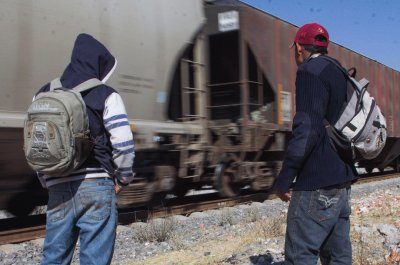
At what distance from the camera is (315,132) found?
274 centimetres

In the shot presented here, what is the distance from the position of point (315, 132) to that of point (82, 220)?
1.41 meters

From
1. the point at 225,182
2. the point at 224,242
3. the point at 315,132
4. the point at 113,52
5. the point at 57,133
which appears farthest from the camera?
the point at 225,182

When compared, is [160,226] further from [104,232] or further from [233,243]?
[104,232]

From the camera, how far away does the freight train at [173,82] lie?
6.23 m

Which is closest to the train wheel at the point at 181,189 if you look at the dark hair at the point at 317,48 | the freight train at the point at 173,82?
the freight train at the point at 173,82

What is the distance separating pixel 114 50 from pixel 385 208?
4.99 m

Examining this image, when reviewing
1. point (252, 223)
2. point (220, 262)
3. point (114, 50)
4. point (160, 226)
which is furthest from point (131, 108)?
point (220, 262)

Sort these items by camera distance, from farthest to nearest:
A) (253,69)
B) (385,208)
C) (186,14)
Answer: (253,69), (186,14), (385,208)

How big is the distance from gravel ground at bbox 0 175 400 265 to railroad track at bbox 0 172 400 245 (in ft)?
0.84

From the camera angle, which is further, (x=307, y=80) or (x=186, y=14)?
(x=186, y=14)

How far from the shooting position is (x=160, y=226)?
21.8 ft

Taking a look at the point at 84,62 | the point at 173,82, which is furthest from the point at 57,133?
the point at 173,82

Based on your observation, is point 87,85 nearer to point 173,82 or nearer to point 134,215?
point 134,215

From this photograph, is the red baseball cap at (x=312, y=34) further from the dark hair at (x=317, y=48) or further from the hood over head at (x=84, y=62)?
the hood over head at (x=84, y=62)
